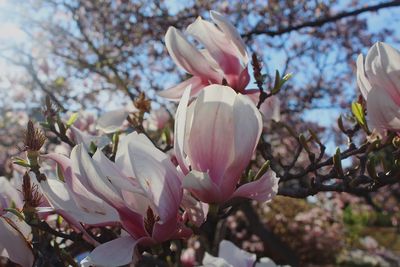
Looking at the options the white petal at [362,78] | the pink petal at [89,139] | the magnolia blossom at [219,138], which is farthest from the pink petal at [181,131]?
the pink petal at [89,139]

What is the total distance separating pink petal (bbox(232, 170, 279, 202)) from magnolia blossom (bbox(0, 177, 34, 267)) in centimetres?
50

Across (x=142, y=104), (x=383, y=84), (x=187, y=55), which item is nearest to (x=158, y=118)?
(x=142, y=104)

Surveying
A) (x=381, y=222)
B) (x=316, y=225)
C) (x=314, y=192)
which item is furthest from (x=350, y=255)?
(x=314, y=192)

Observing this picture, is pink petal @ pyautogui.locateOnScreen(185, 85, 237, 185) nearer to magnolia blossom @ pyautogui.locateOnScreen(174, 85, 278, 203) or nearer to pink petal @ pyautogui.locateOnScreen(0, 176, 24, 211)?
magnolia blossom @ pyautogui.locateOnScreen(174, 85, 278, 203)

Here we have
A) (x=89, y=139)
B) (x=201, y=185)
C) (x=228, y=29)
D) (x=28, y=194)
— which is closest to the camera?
(x=201, y=185)

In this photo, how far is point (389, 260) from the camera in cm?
1080

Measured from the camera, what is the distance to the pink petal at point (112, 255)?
799mm

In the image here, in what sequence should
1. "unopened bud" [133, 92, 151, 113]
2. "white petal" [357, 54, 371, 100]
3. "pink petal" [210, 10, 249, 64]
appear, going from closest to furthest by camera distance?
"white petal" [357, 54, 371, 100] → "pink petal" [210, 10, 249, 64] → "unopened bud" [133, 92, 151, 113]

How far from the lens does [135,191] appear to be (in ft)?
2.62

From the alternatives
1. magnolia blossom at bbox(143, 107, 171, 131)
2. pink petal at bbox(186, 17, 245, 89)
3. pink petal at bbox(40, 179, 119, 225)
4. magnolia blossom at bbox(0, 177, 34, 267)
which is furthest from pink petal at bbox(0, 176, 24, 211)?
magnolia blossom at bbox(143, 107, 171, 131)

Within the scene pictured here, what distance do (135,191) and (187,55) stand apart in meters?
0.50

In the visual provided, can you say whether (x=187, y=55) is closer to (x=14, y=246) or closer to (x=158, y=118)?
(x=14, y=246)

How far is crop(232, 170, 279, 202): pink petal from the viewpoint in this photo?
846mm

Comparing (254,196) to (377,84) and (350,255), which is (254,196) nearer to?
(377,84)
